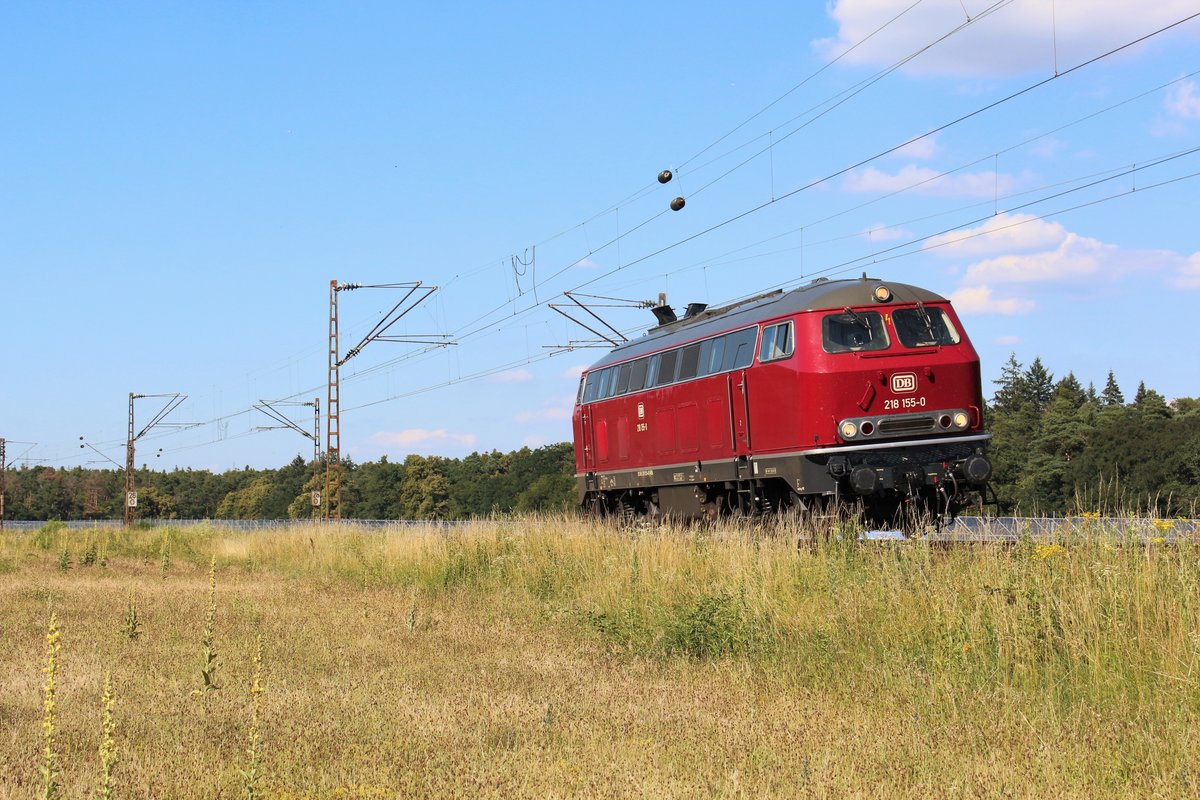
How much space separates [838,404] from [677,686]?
8.43 m

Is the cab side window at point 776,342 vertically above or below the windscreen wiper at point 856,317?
below

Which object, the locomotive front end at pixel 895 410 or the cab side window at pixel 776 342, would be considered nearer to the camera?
the locomotive front end at pixel 895 410

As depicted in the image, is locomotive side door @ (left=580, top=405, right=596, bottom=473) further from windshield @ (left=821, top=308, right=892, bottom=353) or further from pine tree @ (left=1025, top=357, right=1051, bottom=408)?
pine tree @ (left=1025, top=357, right=1051, bottom=408)

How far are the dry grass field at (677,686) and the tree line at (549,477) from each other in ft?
8.52

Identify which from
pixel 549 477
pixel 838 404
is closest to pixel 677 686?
pixel 838 404

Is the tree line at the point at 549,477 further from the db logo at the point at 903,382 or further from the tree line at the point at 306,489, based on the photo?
the db logo at the point at 903,382

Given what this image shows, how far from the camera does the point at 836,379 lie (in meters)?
16.1

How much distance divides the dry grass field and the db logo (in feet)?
11.6

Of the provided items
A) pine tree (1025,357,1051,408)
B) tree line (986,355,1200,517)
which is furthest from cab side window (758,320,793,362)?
pine tree (1025,357,1051,408)

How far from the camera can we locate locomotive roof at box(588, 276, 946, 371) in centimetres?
1689

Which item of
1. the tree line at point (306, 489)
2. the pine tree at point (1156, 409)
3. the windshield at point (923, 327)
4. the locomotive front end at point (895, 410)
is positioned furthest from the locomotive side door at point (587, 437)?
the pine tree at point (1156, 409)

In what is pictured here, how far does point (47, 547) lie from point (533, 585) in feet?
71.0

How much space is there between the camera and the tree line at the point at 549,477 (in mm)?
56562

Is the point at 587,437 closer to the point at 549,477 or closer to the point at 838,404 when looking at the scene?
the point at 838,404
